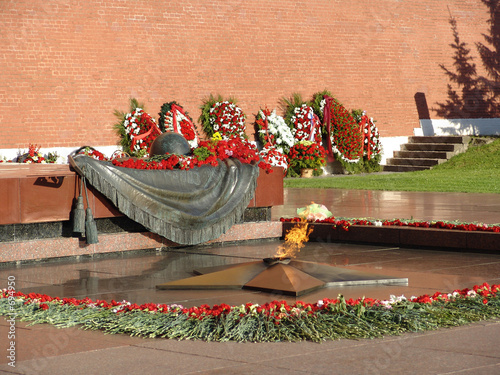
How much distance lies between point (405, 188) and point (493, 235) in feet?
21.6

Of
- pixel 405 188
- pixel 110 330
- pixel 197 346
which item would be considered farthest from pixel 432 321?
pixel 405 188

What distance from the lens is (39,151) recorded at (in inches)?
581

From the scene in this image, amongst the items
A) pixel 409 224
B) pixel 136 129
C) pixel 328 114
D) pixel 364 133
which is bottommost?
pixel 409 224

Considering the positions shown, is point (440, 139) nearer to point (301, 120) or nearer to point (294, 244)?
point (301, 120)

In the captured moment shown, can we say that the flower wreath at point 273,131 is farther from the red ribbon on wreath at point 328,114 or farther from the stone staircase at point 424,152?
the stone staircase at point 424,152

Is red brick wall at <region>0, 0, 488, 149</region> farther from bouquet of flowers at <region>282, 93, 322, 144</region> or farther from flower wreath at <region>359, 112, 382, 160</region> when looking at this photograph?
flower wreath at <region>359, 112, 382, 160</region>

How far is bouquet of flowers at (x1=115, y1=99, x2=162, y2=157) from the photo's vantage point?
15.6m

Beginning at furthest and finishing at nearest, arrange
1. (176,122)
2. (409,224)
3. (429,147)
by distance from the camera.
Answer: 1. (429,147)
2. (176,122)
3. (409,224)

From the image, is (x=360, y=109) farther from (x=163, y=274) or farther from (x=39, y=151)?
(x=163, y=274)

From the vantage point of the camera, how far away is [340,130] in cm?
Result: 1806

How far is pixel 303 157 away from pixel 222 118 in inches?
80.5

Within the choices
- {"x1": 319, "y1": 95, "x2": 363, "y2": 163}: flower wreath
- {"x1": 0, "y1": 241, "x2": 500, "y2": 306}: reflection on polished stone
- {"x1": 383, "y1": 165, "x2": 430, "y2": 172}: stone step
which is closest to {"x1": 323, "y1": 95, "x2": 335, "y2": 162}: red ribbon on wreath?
{"x1": 319, "y1": 95, "x2": 363, "y2": 163}: flower wreath

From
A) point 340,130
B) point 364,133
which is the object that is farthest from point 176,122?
point 364,133

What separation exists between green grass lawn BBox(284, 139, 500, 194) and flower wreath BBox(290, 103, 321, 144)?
155 centimetres
